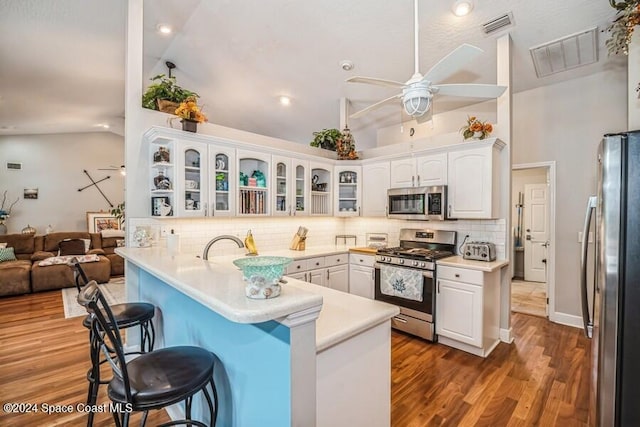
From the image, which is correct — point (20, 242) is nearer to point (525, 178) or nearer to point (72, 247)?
point (72, 247)

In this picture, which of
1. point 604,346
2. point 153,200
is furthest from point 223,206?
point 604,346

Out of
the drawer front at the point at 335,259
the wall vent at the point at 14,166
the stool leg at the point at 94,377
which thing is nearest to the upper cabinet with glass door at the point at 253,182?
the drawer front at the point at 335,259

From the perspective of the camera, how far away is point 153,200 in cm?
303

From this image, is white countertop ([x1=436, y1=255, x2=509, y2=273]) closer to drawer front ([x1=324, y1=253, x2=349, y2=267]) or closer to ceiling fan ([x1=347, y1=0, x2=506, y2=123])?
drawer front ([x1=324, y1=253, x2=349, y2=267])

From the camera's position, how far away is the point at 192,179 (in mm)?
3064

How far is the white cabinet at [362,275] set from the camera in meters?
3.95

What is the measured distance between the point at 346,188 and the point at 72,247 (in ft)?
20.1

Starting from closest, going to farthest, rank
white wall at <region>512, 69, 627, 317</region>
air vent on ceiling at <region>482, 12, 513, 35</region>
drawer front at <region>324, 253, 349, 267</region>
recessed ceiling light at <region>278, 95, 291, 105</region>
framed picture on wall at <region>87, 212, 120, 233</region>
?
air vent on ceiling at <region>482, 12, 513, 35</region>, white wall at <region>512, 69, 627, 317</region>, drawer front at <region>324, 253, 349, 267</region>, recessed ceiling light at <region>278, 95, 291, 105</region>, framed picture on wall at <region>87, 212, 120, 233</region>

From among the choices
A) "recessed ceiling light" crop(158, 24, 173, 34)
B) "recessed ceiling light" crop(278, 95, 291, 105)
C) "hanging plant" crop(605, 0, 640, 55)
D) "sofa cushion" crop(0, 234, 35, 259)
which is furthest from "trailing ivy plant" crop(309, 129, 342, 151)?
"sofa cushion" crop(0, 234, 35, 259)

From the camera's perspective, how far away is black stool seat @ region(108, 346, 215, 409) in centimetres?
121

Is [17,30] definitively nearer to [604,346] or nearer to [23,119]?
[23,119]

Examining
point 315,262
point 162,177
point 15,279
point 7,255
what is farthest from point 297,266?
point 7,255

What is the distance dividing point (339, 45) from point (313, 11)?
56 cm

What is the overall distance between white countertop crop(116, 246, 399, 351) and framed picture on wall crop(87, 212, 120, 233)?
718cm
